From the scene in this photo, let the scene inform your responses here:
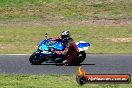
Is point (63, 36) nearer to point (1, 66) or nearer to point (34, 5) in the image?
point (1, 66)

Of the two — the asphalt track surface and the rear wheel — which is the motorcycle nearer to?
the rear wheel

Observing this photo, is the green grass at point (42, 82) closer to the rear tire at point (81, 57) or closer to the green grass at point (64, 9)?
the rear tire at point (81, 57)

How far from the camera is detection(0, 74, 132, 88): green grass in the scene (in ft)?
48.4

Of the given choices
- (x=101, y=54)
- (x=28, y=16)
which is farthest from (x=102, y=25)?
(x=101, y=54)

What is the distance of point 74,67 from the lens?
66.4 feet

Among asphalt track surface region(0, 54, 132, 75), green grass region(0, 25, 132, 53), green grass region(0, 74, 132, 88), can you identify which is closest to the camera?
green grass region(0, 74, 132, 88)

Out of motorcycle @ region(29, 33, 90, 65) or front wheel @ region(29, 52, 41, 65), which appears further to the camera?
motorcycle @ region(29, 33, 90, 65)

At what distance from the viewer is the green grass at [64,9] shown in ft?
127

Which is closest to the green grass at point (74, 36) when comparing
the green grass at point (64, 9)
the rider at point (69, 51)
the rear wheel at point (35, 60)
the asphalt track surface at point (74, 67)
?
the asphalt track surface at point (74, 67)

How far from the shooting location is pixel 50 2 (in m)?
42.9

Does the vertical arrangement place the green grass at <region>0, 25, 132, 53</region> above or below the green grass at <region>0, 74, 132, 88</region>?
below

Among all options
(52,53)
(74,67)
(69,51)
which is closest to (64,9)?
(52,53)

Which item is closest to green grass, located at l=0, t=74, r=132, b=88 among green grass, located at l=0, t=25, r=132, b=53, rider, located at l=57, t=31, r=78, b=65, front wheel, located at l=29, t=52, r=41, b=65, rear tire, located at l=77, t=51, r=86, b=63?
rider, located at l=57, t=31, r=78, b=65

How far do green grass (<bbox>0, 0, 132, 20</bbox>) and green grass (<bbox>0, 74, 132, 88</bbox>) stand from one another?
70.4 ft
